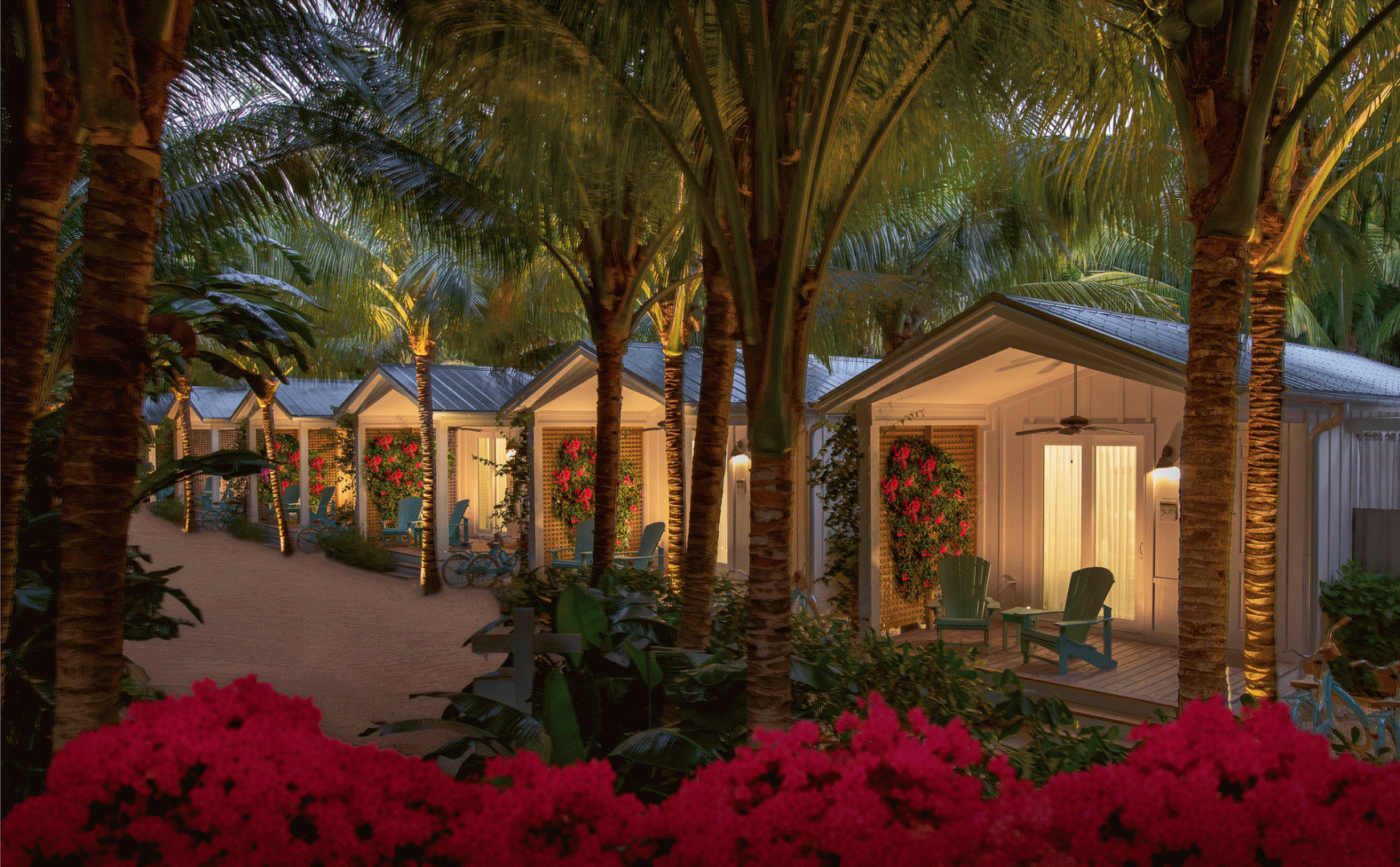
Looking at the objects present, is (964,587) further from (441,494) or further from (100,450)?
(441,494)

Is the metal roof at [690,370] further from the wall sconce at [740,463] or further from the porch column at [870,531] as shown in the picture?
the porch column at [870,531]

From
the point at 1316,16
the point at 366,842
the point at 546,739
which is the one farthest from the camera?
the point at 1316,16

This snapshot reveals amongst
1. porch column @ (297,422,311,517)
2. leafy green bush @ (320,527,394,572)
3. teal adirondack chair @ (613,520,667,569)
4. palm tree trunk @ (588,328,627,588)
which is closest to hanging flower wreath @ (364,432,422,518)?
leafy green bush @ (320,527,394,572)

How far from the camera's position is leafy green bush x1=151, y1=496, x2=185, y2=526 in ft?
89.6

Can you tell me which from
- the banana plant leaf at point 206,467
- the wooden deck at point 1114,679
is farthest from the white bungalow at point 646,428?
the banana plant leaf at point 206,467

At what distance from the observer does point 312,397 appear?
2259 cm

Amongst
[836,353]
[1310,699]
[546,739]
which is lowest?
[1310,699]

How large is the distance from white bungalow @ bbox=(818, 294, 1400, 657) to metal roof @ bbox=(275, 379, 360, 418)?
47.5ft

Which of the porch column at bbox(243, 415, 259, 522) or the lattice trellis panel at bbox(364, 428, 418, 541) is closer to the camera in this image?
the lattice trellis panel at bbox(364, 428, 418, 541)

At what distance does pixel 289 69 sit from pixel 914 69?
4.87 meters

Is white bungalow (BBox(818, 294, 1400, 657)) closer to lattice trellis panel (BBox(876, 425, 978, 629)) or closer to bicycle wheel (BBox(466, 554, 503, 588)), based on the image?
lattice trellis panel (BBox(876, 425, 978, 629))

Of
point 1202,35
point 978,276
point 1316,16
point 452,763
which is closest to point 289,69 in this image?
point 452,763

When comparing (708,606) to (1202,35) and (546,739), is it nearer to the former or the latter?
(546,739)

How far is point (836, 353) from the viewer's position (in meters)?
16.7
